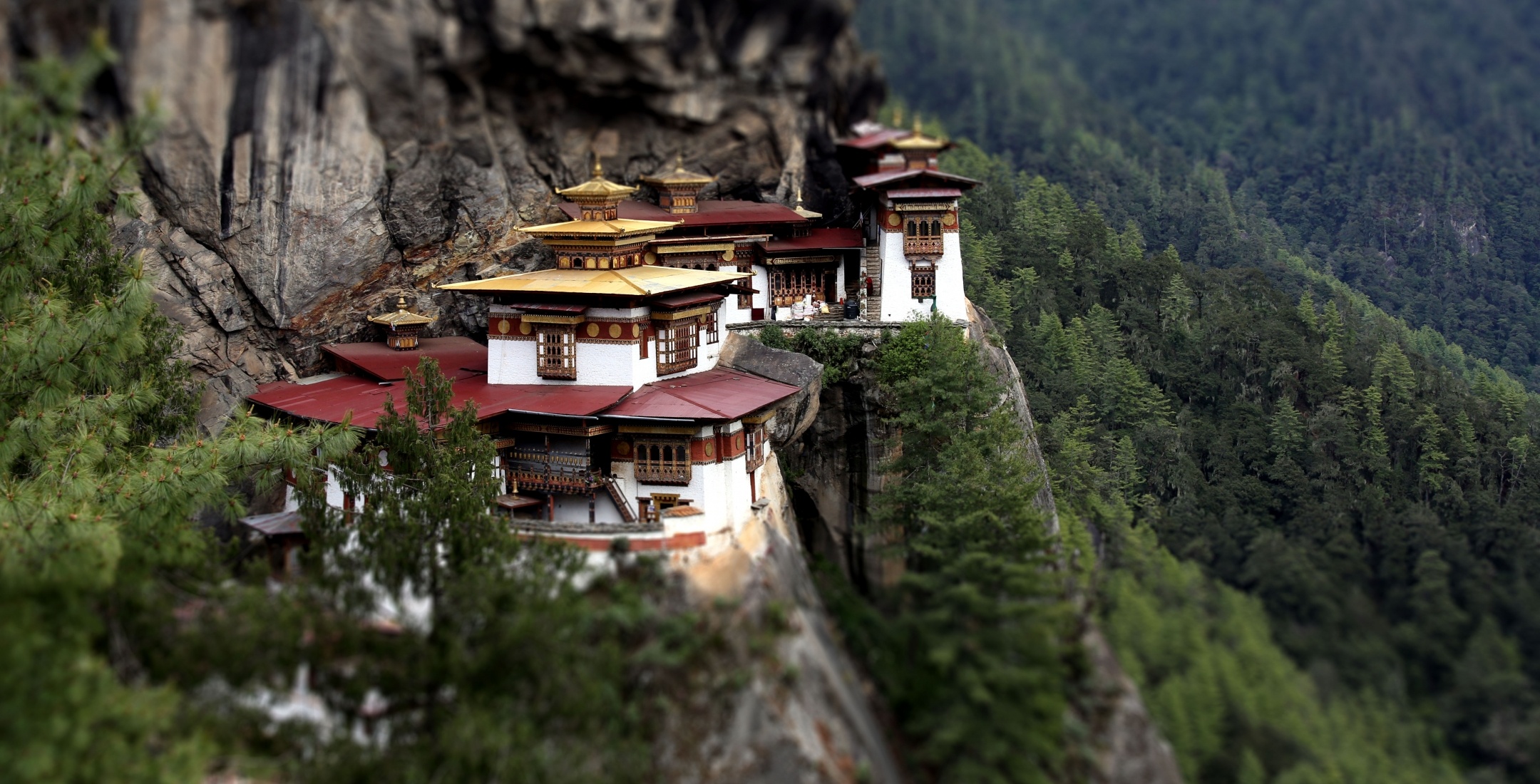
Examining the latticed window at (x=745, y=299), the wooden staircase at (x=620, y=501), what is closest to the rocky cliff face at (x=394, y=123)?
the latticed window at (x=745, y=299)

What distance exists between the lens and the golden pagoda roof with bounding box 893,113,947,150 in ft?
104

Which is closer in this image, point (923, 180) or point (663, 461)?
point (663, 461)

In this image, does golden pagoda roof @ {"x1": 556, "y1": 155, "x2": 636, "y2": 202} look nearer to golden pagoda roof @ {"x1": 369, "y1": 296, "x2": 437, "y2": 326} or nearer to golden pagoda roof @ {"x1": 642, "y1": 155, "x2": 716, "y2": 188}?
golden pagoda roof @ {"x1": 642, "y1": 155, "x2": 716, "y2": 188}

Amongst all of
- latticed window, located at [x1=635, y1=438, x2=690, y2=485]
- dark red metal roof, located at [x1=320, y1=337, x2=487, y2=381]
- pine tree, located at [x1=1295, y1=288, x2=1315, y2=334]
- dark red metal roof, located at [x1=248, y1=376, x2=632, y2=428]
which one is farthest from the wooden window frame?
pine tree, located at [x1=1295, y1=288, x2=1315, y2=334]

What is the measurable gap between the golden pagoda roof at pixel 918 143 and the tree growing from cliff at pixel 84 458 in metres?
15.3

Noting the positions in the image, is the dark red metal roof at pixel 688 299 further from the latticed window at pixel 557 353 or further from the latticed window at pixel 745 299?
the latticed window at pixel 745 299

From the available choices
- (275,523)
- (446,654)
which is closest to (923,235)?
(275,523)

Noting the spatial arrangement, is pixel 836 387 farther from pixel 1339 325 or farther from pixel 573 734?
pixel 1339 325

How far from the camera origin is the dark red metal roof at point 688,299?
2493 centimetres

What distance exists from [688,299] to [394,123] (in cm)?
650

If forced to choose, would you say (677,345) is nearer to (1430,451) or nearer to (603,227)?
(603,227)

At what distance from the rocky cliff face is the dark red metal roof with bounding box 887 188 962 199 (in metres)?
2.00

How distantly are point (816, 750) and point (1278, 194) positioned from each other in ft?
163

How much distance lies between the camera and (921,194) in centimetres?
2980
